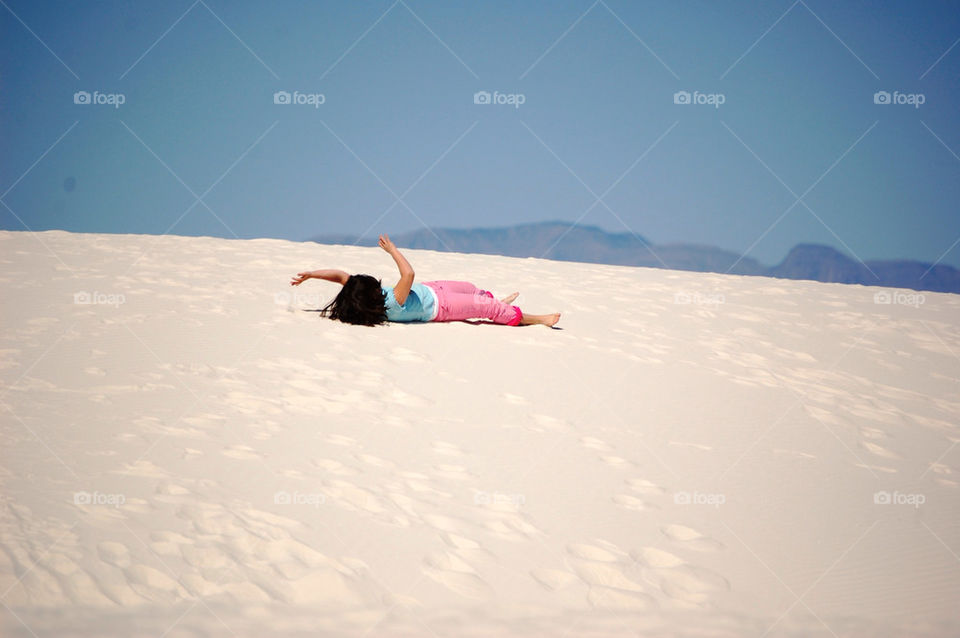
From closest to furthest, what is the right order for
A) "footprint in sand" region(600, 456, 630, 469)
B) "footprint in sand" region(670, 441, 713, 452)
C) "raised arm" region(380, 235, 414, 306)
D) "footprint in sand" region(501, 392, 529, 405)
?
1. "footprint in sand" region(600, 456, 630, 469)
2. "footprint in sand" region(670, 441, 713, 452)
3. "footprint in sand" region(501, 392, 529, 405)
4. "raised arm" region(380, 235, 414, 306)

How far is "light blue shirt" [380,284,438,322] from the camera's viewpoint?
6.87 m

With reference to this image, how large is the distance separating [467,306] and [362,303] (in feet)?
3.45

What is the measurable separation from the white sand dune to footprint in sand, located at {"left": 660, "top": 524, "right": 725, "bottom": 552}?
0.04ft

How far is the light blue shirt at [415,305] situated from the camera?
687 centimetres

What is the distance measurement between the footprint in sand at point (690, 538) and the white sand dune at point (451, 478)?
0.04 ft

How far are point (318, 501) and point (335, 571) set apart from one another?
0.57 meters

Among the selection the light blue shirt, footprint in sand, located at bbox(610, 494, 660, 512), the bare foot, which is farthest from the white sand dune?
the bare foot

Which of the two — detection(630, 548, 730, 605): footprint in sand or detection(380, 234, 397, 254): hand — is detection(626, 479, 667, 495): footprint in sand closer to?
detection(630, 548, 730, 605): footprint in sand

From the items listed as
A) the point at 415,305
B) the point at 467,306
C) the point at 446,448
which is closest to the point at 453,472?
the point at 446,448

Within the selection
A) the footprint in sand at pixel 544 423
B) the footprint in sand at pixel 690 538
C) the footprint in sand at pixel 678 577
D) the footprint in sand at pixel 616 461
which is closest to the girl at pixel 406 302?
the footprint in sand at pixel 544 423

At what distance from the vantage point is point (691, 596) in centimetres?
303

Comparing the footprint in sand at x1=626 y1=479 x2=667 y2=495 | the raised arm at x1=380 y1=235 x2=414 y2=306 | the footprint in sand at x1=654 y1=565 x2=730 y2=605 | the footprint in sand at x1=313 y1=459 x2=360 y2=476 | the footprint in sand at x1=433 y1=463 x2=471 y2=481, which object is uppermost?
the raised arm at x1=380 y1=235 x2=414 y2=306

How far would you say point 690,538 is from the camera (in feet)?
11.4

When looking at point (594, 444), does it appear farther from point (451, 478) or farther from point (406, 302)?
point (406, 302)
